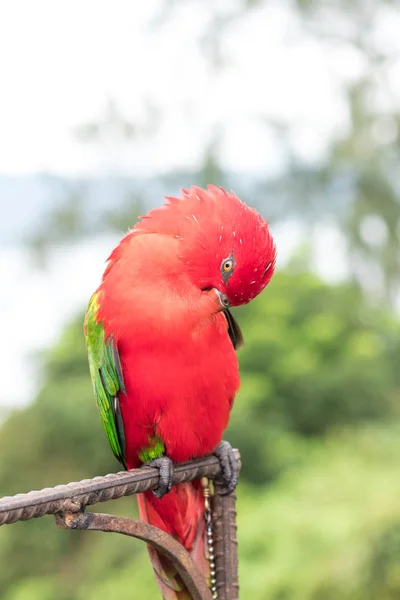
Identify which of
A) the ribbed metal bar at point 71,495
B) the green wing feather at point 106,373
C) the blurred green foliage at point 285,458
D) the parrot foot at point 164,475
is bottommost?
the ribbed metal bar at point 71,495

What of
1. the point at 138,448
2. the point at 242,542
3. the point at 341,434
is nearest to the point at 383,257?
the point at 341,434

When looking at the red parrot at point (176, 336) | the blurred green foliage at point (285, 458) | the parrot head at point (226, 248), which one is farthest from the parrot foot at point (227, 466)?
the blurred green foliage at point (285, 458)

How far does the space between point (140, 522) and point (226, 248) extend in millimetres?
406

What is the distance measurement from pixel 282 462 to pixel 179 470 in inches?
106

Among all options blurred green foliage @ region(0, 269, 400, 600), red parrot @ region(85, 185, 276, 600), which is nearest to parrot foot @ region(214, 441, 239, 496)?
red parrot @ region(85, 185, 276, 600)

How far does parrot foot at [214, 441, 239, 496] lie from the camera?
3.74 ft

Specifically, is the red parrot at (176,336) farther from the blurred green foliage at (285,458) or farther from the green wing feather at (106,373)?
the blurred green foliage at (285,458)

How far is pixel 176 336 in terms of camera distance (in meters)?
1.15

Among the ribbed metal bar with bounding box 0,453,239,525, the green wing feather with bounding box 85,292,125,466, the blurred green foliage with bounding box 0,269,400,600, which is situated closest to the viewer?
the ribbed metal bar with bounding box 0,453,239,525

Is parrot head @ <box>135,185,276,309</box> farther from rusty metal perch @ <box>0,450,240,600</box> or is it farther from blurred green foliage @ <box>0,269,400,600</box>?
blurred green foliage @ <box>0,269,400,600</box>

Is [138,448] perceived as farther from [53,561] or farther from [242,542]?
[53,561]

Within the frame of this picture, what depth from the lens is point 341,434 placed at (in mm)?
4035

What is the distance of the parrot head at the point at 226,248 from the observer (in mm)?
1099

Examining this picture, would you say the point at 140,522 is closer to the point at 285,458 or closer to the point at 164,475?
the point at 164,475
